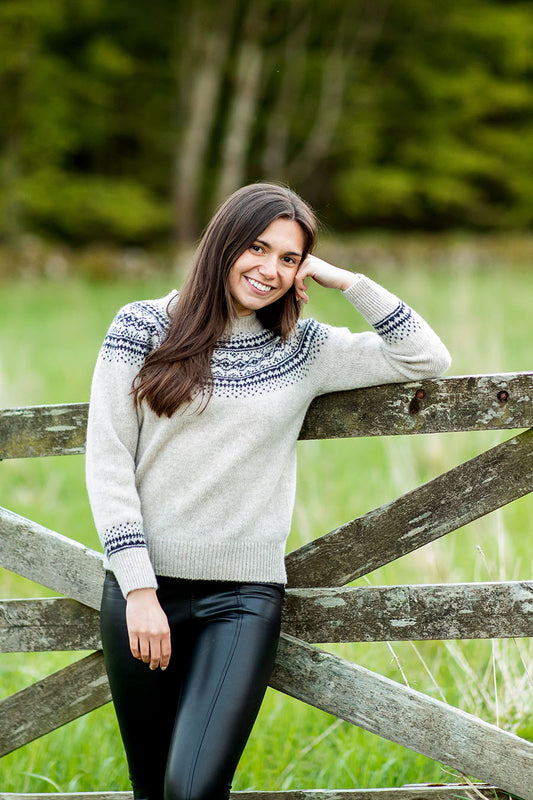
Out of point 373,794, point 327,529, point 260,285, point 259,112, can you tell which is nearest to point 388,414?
point 260,285

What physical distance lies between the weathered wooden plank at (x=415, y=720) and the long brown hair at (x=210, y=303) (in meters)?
0.73

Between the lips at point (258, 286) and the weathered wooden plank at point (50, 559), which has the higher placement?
the lips at point (258, 286)

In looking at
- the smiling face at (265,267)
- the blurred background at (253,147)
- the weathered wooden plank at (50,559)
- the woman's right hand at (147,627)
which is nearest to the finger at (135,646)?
the woman's right hand at (147,627)

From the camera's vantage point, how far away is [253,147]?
2448cm

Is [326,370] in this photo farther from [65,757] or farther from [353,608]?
[65,757]

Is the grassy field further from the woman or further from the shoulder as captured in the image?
the shoulder

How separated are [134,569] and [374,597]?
634mm

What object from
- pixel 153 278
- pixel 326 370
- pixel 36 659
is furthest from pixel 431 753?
pixel 153 278

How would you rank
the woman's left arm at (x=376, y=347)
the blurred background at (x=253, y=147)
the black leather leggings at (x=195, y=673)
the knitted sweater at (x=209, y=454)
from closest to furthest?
the black leather leggings at (x=195, y=673)
the knitted sweater at (x=209, y=454)
the woman's left arm at (x=376, y=347)
the blurred background at (x=253, y=147)

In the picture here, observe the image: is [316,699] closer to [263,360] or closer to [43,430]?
[263,360]

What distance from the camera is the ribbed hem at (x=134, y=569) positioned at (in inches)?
83.9

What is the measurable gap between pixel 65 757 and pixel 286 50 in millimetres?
20815

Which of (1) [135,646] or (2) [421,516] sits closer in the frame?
(1) [135,646]

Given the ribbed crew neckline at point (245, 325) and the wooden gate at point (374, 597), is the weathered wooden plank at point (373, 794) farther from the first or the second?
the ribbed crew neckline at point (245, 325)
